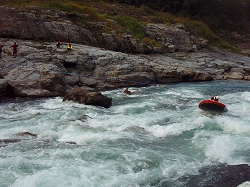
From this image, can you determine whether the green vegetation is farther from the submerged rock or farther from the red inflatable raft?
the submerged rock

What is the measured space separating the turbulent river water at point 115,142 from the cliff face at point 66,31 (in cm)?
963

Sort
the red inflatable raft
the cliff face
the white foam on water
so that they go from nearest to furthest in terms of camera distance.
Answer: the white foam on water, the red inflatable raft, the cliff face

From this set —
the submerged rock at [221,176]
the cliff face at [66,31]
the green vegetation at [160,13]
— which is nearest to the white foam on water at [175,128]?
the submerged rock at [221,176]

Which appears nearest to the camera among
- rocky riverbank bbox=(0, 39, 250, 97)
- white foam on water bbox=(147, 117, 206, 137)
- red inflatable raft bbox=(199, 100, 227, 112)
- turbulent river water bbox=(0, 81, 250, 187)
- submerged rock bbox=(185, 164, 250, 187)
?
submerged rock bbox=(185, 164, 250, 187)

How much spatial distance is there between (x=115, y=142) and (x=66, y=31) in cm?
1747

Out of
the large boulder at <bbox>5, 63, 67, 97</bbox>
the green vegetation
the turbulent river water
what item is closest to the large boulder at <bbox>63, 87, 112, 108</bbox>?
the turbulent river water

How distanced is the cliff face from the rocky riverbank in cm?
133

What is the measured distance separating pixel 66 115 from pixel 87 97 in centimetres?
229

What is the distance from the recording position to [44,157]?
30.6ft

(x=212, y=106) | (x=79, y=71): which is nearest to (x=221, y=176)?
(x=212, y=106)

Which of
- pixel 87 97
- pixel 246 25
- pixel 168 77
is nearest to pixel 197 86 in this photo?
pixel 168 77

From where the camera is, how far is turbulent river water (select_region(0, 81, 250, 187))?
27.7 feet

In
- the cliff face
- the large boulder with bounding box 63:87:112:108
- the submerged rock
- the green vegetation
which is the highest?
the green vegetation

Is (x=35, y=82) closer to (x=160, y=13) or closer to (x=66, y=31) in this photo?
(x=66, y=31)
